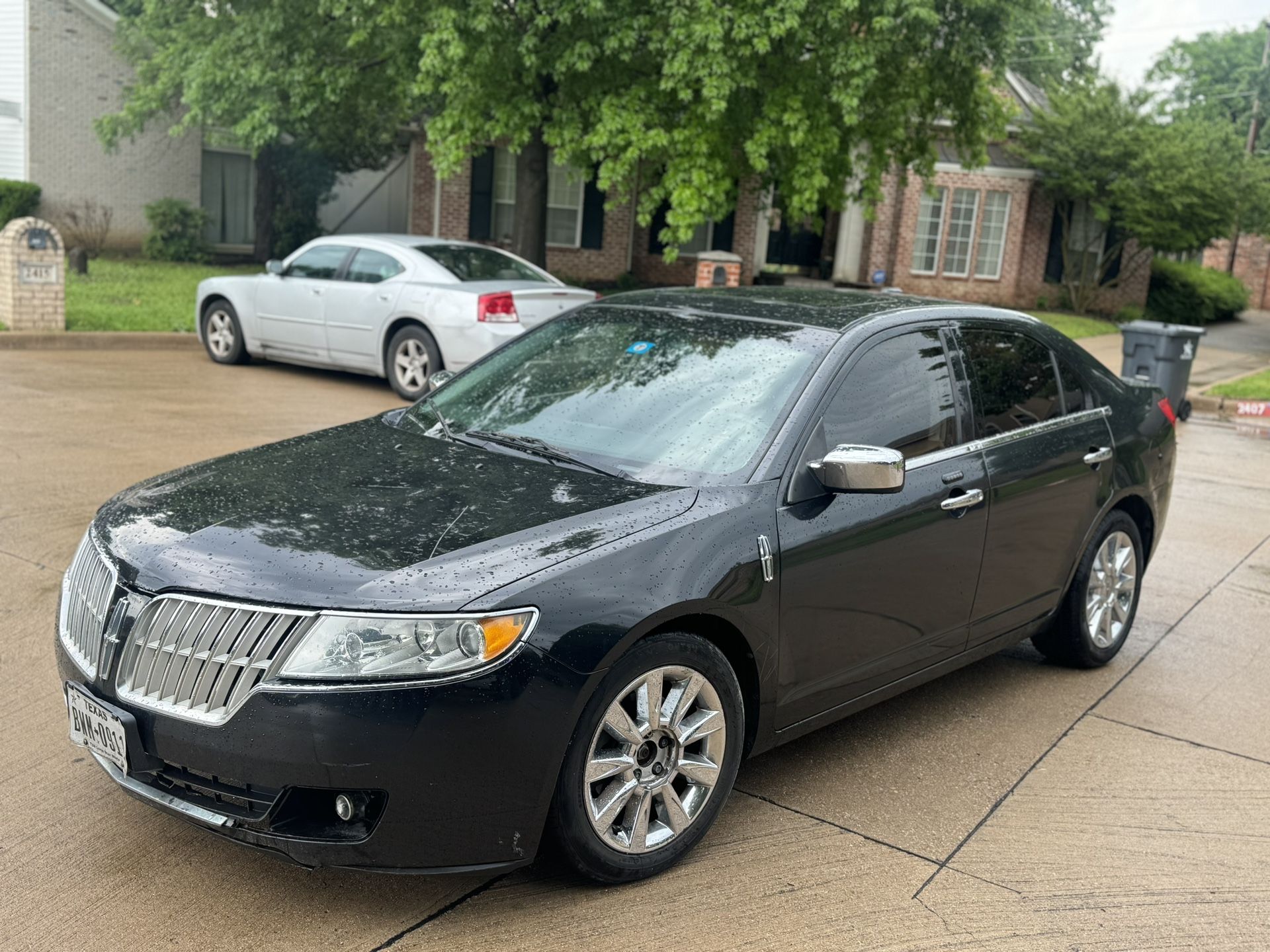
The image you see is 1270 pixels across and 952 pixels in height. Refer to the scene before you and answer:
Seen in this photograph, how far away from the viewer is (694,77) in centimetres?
1556

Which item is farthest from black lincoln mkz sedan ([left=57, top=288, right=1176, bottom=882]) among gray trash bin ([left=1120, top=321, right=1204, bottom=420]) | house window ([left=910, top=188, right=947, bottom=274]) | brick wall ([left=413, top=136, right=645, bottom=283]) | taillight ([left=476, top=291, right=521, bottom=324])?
house window ([left=910, top=188, right=947, bottom=274])

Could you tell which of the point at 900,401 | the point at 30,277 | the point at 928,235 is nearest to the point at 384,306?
the point at 30,277

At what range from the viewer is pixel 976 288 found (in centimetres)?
3062

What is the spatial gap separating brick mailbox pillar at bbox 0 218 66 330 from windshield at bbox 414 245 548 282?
438 centimetres

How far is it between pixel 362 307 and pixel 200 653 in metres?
9.88

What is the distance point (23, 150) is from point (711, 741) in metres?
23.5

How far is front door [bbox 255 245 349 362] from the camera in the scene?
13.2m

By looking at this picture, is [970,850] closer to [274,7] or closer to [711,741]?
[711,741]

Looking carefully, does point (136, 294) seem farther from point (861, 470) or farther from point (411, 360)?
point (861, 470)

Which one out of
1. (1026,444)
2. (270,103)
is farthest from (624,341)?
(270,103)

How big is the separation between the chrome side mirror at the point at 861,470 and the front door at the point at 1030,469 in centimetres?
100

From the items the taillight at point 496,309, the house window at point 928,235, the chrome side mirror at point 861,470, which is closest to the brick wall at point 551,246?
the house window at point 928,235

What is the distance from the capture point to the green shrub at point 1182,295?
33.0 meters

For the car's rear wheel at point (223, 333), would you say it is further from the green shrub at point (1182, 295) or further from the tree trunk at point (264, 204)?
the green shrub at point (1182, 295)
